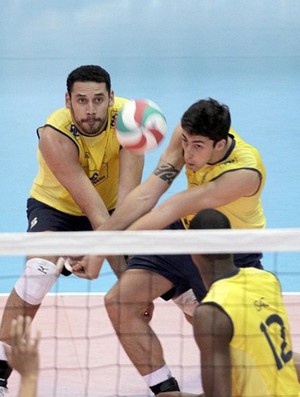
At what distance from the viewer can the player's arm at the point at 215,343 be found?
163 inches

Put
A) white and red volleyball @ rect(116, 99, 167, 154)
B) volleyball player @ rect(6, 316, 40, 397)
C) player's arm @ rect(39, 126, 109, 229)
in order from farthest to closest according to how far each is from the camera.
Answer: player's arm @ rect(39, 126, 109, 229)
white and red volleyball @ rect(116, 99, 167, 154)
volleyball player @ rect(6, 316, 40, 397)

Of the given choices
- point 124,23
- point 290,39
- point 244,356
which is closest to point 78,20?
point 124,23

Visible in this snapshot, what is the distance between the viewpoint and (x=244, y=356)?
4270 millimetres

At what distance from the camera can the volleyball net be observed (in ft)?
14.1

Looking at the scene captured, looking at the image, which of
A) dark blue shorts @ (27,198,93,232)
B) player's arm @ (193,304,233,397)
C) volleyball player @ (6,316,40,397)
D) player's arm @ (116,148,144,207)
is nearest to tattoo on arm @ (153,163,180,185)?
player's arm @ (116,148,144,207)

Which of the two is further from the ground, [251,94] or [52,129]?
[251,94]

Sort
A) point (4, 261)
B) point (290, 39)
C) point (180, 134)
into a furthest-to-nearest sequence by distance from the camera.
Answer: point (290, 39)
point (4, 261)
point (180, 134)

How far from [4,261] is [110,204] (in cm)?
217

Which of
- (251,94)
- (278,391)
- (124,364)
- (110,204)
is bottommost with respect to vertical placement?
(278,391)

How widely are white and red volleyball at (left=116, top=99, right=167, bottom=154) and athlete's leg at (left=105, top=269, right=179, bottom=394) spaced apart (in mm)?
663

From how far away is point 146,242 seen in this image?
14.1 feet

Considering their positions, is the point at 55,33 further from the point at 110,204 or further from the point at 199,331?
the point at 199,331

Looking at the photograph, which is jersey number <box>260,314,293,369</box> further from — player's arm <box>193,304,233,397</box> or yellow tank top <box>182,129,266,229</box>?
yellow tank top <box>182,129,266,229</box>

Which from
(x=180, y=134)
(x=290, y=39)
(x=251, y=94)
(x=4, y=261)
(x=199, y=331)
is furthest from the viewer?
(x=290, y=39)
